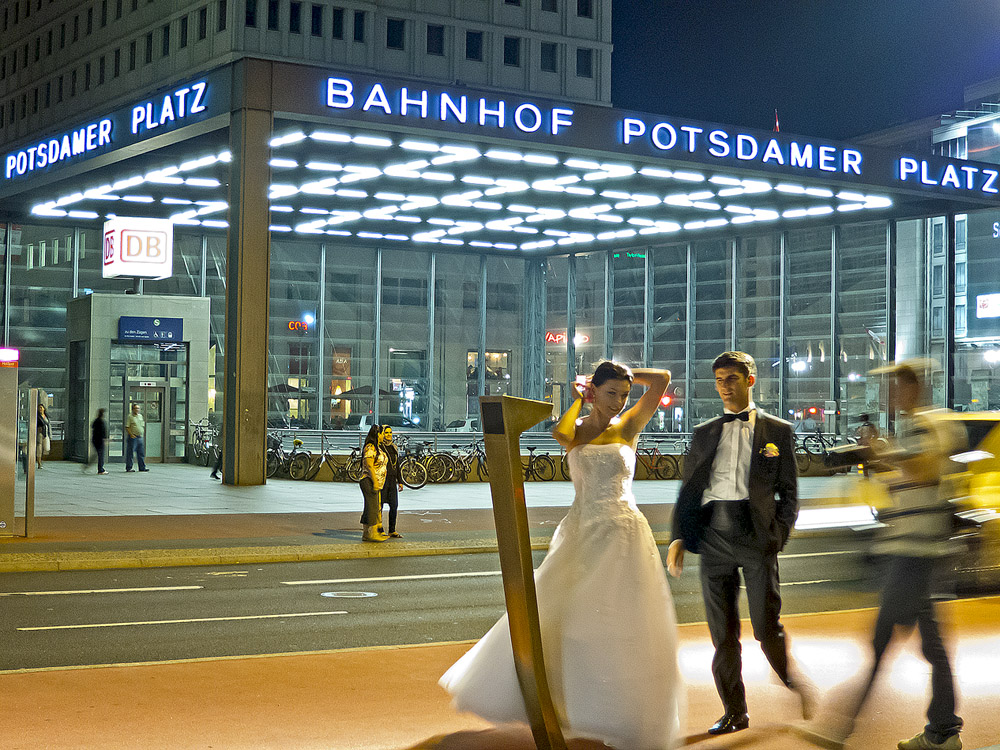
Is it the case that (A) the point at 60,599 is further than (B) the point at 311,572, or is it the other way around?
(B) the point at 311,572

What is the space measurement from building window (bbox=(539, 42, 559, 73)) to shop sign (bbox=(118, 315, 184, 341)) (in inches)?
1534

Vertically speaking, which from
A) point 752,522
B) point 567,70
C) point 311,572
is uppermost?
point 567,70

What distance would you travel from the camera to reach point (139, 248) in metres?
32.9

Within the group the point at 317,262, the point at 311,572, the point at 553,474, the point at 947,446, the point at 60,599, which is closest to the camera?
the point at 947,446

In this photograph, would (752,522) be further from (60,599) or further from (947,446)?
(60,599)

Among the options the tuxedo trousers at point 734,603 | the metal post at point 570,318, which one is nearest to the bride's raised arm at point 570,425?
the tuxedo trousers at point 734,603

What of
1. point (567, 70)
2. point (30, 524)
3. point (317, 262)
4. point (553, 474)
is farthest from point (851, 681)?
point (567, 70)

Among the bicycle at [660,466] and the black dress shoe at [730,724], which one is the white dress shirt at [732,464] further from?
the bicycle at [660,466]

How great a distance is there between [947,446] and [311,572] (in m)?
8.98

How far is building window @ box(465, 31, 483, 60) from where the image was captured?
210 ft

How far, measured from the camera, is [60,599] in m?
11.0

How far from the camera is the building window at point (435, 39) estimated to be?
63344mm

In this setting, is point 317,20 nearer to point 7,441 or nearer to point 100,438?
point 100,438

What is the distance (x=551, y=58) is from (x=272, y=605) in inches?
2339
